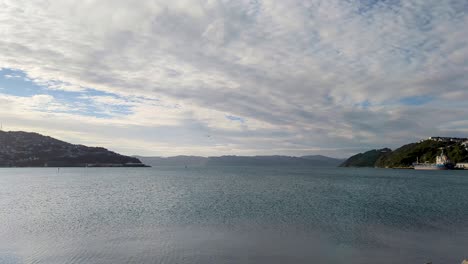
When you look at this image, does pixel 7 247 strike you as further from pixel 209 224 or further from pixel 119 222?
pixel 209 224

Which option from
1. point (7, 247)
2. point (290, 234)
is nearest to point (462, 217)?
point (290, 234)

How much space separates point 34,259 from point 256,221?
23970 mm

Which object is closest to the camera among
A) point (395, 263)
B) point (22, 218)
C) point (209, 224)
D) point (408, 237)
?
point (395, 263)

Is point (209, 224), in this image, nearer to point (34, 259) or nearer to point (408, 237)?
point (34, 259)

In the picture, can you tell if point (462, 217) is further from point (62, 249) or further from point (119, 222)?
point (62, 249)

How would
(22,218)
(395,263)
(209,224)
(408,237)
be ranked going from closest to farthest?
(395,263) < (408,237) < (209,224) < (22,218)

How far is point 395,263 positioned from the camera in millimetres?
24703

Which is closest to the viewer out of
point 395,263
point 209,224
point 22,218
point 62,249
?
point 395,263

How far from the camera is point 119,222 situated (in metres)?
40.3

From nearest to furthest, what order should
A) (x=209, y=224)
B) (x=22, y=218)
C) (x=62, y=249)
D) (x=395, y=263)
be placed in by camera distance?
(x=395, y=263) → (x=62, y=249) → (x=209, y=224) → (x=22, y=218)

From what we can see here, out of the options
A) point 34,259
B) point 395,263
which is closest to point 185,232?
point 34,259

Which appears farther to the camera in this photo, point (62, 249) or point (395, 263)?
point (62, 249)

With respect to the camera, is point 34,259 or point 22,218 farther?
point 22,218

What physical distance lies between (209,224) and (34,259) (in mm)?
18719
